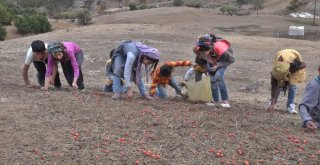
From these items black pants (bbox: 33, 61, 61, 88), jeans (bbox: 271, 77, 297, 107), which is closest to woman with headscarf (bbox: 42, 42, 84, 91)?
black pants (bbox: 33, 61, 61, 88)

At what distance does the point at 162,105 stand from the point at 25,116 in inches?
95.7

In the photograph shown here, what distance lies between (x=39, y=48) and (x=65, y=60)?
1.91 feet

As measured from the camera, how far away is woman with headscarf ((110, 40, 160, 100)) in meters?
9.00

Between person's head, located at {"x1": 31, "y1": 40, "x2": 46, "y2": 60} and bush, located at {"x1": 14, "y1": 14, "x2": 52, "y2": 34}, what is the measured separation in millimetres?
28967

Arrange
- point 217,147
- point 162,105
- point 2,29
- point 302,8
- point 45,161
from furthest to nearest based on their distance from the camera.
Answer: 1. point 302,8
2. point 2,29
3. point 162,105
4. point 217,147
5. point 45,161

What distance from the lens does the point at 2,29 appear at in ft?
114

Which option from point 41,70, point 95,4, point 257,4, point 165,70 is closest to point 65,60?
point 41,70

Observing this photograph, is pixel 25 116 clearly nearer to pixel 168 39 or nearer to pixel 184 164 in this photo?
pixel 184 164

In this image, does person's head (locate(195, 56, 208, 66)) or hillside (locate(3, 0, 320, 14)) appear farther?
hillside (locate(3, 0, 320, 14))

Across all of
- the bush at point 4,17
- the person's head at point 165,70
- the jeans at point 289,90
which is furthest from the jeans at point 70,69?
the bush at point 4,17

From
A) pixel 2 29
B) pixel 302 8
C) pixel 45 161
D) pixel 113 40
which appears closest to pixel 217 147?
pixel 45 161

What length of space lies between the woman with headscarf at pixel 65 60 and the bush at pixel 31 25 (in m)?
28.6

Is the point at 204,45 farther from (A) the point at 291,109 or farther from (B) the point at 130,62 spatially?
(A) the point at 291,109

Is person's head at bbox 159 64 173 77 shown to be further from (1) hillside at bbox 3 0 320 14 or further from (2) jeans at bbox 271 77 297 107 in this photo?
(1) hillside at bbox 3 0 320 14
